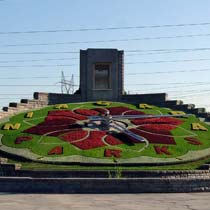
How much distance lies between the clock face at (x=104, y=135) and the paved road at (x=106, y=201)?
18.6 feet

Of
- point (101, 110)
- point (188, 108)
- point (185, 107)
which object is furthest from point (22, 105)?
point (188, 108)

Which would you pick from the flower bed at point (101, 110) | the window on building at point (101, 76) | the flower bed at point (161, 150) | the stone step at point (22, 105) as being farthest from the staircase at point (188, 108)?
the stone step at point (22, 105)

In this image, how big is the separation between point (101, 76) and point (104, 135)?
9112 mm

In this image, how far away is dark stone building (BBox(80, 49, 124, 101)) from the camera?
31.5 metres

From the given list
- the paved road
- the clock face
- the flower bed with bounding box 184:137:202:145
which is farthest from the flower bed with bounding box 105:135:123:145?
the paved road

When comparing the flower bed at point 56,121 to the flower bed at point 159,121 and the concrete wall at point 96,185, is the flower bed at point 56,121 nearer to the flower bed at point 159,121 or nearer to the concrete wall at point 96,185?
the flower bed at point 159,121

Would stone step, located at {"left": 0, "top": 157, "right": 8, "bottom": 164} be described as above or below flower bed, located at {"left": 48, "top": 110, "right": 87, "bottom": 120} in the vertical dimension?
below

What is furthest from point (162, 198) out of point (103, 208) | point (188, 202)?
point (103, 208)

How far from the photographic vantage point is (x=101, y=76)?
1275 inches

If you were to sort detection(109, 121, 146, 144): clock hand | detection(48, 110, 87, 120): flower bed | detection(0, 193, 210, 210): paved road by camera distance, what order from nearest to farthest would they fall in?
detection(0, 193, 210, 210): paved road, detection(109, 121, 146, 144): clock hand, detection(48, 110, 87, 120): flower bed

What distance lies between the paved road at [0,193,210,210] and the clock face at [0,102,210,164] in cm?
566

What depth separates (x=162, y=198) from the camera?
563 inches

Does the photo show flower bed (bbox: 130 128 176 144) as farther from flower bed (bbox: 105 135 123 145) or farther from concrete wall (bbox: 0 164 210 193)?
concrete wall (bbox: 0 164 210 193)

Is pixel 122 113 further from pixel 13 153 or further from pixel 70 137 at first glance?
pixel 13 153
